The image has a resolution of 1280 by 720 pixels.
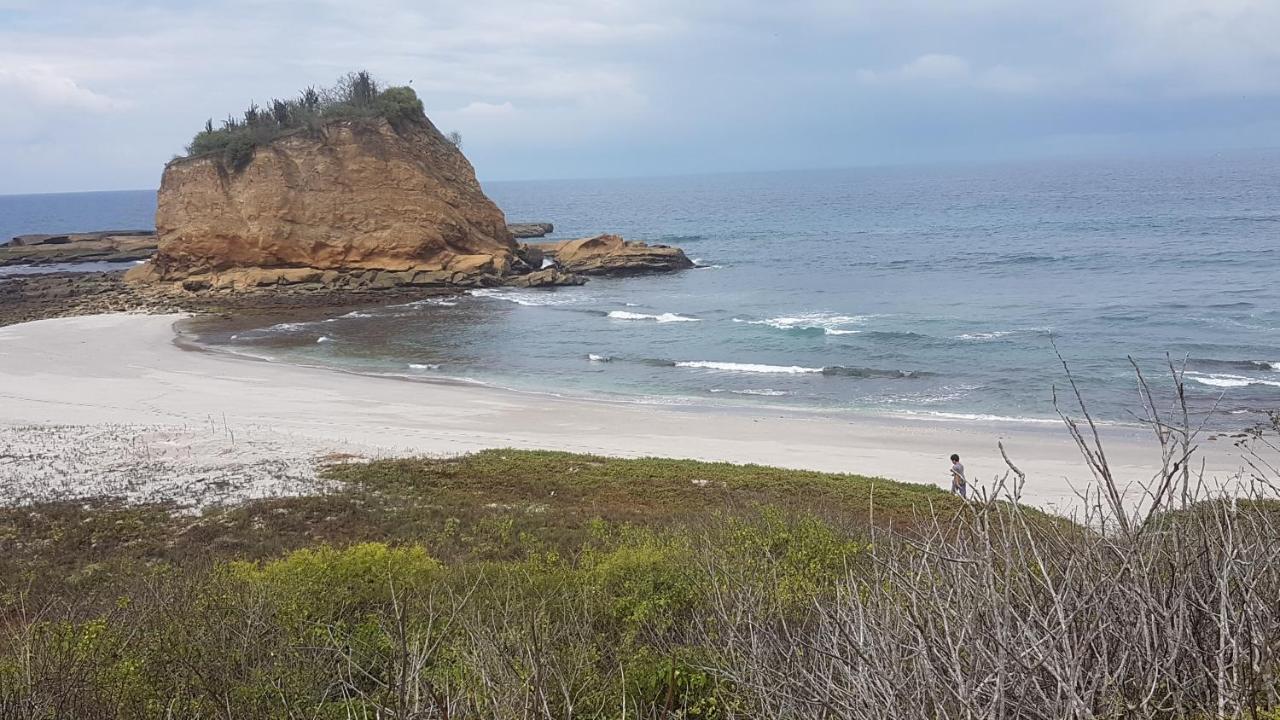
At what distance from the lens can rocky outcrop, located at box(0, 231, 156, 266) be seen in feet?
260

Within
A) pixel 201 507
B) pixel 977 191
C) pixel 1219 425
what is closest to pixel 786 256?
pixel 1219 425

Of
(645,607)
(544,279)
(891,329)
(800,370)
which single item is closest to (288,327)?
(544,279)

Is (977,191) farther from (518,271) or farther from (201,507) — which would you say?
(201,507)

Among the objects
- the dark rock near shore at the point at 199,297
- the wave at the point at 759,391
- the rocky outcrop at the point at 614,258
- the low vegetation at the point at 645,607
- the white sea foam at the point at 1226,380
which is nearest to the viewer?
the low vegetation at the point at 645,607

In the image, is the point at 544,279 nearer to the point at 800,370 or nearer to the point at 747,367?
the point at 747,367

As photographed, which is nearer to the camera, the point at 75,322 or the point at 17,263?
the point at 75,322

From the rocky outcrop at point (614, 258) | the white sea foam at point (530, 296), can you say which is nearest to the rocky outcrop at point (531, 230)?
the rocky outcrop at point (614, 258)

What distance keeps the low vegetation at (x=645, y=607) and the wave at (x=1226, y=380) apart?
1695cm

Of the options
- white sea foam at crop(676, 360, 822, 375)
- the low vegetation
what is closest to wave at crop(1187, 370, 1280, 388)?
white sea foam at crop(676, 360, 822, 375)

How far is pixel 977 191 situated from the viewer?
507 feet

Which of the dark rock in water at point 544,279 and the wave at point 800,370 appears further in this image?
the dark rock in water at point 544,279

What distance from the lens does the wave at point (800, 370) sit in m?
34.6

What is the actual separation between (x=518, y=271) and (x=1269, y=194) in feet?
317

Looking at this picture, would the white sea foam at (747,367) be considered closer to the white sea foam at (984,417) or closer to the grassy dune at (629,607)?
the white sea foam at (984,417)
